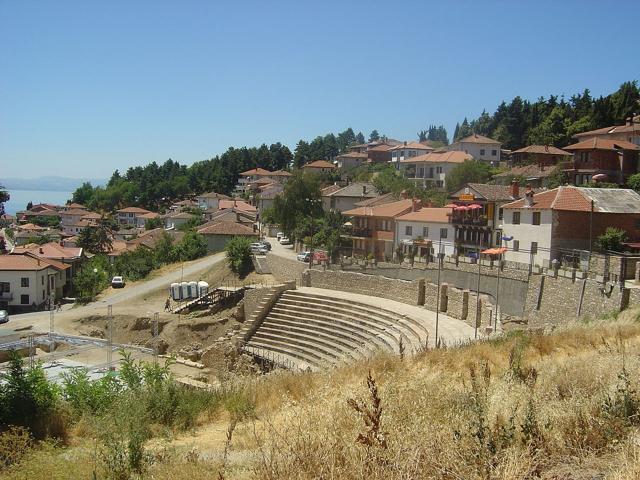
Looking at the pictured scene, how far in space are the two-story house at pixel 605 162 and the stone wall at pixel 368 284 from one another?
811 inches

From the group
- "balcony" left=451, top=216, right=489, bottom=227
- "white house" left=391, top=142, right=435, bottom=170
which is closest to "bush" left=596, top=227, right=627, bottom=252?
"balcony" left=451, top=216, right=489, bottom=227

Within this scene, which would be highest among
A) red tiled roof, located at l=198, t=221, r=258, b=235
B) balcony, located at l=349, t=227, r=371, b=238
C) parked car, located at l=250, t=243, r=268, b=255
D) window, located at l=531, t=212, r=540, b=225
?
window, located at l=531, t=212, r=540, b=225

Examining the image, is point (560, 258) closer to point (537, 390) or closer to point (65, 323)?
point (537, 390)

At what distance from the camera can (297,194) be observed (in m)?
57.9

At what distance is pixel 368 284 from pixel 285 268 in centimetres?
970

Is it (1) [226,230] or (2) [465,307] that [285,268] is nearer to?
(1) [226,230]

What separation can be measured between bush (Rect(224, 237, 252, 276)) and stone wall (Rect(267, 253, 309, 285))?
63.7 inches

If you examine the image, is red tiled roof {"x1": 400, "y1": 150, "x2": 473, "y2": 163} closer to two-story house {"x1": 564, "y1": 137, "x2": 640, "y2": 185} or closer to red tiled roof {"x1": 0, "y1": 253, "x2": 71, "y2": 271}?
two-story house {"x1": 564, "y1": 137, "x2": 640, "y2": 185}

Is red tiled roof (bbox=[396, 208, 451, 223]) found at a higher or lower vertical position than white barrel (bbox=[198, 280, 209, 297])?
higher

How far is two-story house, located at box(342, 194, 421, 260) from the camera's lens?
46219mm

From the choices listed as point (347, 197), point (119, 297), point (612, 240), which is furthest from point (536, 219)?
point (347, 197)

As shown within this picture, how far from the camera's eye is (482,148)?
77188 mm

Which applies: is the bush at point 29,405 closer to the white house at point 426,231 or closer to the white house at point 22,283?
the white house at point 426,231

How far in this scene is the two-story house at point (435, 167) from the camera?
68500 mm
